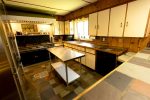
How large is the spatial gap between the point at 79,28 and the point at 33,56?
2552 millimetres

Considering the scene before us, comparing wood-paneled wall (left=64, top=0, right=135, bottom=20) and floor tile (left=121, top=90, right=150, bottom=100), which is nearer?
floor tile (left=121, top=90, right=150, bottom=100)

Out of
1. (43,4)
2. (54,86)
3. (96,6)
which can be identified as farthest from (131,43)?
(43,4)

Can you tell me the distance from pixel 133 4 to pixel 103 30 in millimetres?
932

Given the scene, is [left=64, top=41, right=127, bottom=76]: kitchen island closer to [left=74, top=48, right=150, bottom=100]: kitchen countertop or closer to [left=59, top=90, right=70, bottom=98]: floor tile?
[left=74, top=48, right=150, bottom=100]: kitchen countertop

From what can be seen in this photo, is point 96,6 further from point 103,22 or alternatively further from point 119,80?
point 119,80

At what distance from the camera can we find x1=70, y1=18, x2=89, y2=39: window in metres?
3.51

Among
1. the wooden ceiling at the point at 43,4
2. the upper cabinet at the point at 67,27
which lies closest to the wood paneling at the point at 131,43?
the wooden ceiling at the point at 43,4

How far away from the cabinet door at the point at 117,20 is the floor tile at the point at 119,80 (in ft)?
4.97

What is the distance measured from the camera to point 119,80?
835 millimetres

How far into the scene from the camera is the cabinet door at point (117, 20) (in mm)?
1955

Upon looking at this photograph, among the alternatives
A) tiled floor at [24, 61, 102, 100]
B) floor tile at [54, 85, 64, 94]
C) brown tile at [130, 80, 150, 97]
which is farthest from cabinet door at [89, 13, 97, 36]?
brown tile at [130, 80, 150, 97]

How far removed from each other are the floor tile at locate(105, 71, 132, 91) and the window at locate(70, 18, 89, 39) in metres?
2.77

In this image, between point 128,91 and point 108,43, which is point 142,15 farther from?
point 128,91

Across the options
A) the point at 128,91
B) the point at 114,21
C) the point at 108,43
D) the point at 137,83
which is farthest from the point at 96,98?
the point at 108,43
